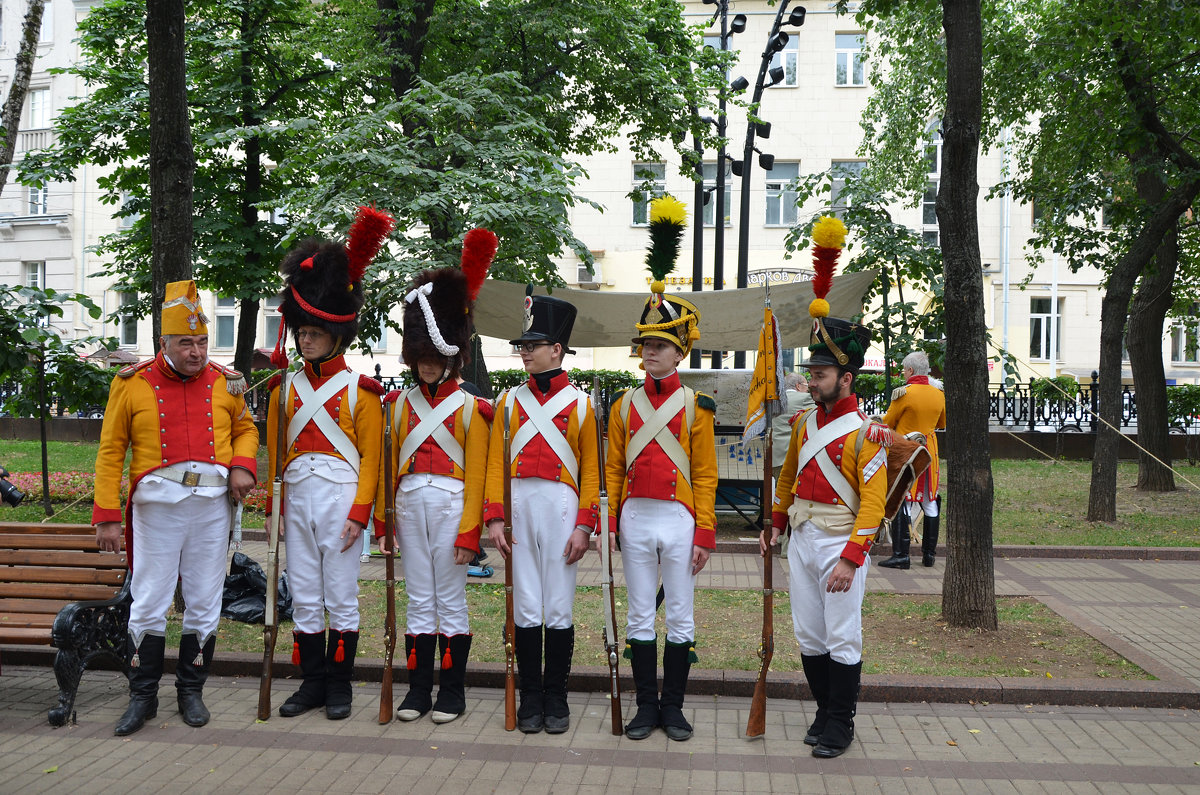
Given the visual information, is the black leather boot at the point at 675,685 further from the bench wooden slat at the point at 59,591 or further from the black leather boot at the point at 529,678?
the bench wooden slat at the point at 59,591

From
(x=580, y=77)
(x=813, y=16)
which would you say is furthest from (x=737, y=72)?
(x=580, y=77)

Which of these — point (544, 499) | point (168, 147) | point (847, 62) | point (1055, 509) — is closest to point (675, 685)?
point (544, 499)

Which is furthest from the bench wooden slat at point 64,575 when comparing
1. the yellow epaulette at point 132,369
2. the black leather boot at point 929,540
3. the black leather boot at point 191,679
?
the black leather boot at point 929,540

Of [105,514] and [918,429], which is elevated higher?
[918,429]

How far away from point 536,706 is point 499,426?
60.4 inches

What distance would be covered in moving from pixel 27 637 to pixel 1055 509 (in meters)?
12.1

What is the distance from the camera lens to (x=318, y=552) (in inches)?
215

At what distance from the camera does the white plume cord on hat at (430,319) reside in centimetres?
528

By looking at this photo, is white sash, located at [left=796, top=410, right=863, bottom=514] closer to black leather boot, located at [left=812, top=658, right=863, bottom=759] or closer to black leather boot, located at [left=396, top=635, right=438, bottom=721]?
black leather boot, located at [left=812, top=658, right=863, bottom=759]

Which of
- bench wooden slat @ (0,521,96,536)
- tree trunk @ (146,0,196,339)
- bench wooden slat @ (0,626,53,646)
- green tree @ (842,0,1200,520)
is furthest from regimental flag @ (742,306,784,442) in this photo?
green tree @ (842,0,1200,520)

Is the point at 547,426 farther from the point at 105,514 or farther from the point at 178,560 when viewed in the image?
the point at 105,514

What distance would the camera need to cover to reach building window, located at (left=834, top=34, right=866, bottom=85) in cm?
3148

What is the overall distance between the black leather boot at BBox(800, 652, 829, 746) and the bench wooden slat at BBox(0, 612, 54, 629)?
418 cm

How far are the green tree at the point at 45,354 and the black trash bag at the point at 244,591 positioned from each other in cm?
250
